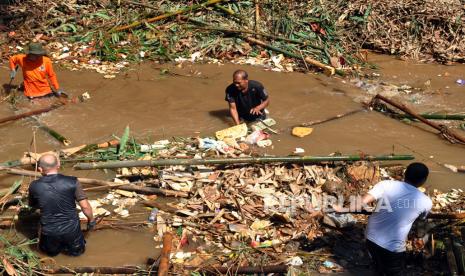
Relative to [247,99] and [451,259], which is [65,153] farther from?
[451,259]

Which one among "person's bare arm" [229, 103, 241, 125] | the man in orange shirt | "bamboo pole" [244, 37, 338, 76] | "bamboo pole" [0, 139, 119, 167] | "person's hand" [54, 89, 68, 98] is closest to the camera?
"bamboo pole" [0, 139, 119, 167]

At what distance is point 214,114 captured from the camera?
29.6 ft

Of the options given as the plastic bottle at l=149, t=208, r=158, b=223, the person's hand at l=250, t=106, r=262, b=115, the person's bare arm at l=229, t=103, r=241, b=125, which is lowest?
the plastic bottle at l=149, t=208, r=158, b=223

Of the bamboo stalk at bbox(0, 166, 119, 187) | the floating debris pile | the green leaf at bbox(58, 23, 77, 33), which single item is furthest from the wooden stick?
the green leaf at bbox(58, 23, 77, 33)

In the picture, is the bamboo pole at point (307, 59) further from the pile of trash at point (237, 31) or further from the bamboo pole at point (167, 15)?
the bamboo pole at point (167, 15)


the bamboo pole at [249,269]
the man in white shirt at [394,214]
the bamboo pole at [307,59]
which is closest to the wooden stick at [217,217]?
the bamboo pole at [249,269]

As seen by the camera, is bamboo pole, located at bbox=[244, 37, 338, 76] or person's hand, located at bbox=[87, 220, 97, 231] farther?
bamboo pole, located at bbox=[244, 37, 338, 76]

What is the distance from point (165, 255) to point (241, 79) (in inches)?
136

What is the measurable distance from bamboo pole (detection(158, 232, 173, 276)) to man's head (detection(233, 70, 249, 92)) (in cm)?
301

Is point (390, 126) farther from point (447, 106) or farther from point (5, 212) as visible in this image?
point (5, 212)

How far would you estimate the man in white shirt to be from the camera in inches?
179

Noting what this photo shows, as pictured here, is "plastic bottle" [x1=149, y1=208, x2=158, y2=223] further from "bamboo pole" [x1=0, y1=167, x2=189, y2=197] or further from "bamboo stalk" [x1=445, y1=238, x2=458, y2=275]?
"bamboo stalk" [x1=445, y1=238, x2=458, y2=275]

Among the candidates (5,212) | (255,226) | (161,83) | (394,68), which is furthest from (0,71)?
(394,68)

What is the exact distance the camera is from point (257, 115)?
828cm
